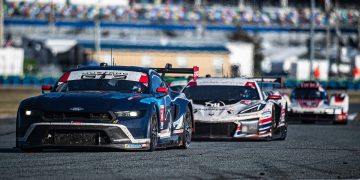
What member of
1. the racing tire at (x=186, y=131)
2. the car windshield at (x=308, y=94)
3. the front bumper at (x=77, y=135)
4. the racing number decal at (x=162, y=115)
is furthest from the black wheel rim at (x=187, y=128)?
the car windshield at (x=308, y=94)

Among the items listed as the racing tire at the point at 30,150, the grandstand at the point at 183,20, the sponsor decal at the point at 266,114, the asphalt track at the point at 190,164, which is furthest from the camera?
the grandstand at the point at 183,20

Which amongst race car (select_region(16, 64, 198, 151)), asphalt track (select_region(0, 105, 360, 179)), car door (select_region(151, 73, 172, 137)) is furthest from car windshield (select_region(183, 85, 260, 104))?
race car (select_region(16, 64, 198, 151))

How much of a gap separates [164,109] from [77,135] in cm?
158

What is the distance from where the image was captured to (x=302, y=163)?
41.2 feet

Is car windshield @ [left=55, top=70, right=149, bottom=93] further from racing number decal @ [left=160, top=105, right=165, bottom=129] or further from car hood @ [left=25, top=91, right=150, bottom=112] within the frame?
car hood @ [left=25, top=91, right=150, bottom=112]

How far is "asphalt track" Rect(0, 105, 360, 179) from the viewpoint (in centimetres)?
1076

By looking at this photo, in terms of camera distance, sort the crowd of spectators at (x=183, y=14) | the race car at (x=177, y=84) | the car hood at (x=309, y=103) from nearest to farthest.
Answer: the race car at (x=177, y=84), the car hood at (x=309, y=103), the crowd of spectators at (x=183, y=14)

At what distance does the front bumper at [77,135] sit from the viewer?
1305 cm

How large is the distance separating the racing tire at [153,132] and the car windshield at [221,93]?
17.0 ft

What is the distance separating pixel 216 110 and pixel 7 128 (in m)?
8.14

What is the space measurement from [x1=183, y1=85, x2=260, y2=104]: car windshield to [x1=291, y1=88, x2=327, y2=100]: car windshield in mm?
11391

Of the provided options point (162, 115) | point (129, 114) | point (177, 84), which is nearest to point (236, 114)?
point (162, 115)

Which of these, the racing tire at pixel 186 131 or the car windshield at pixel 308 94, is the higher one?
the racing tire at pixel 186 131

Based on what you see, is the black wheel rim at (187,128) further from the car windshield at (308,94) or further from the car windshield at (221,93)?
the car windshield at (308,94)
